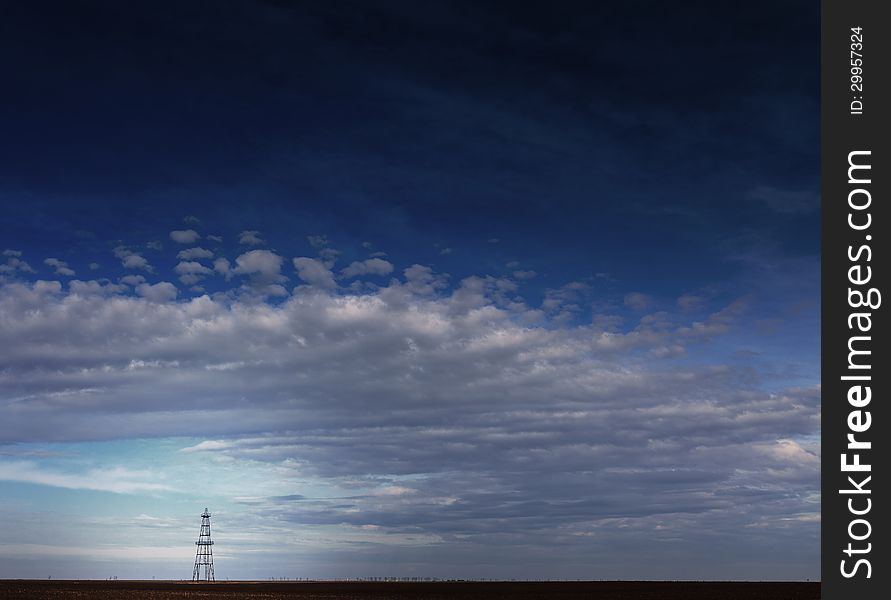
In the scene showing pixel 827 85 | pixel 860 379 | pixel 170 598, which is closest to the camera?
pixel 860 379

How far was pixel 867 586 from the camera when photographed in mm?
30641

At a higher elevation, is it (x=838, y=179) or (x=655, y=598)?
(x=838, y=179)

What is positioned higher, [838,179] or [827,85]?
[827,85]

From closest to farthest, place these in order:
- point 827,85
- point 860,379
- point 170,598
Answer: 1. point 860,379
2. point 827,85
3. point 170,598

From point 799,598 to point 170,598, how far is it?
92286 millimetres

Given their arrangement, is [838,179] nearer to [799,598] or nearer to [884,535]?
[884,535]

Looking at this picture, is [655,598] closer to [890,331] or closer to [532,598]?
[532,598]

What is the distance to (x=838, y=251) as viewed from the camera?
30.9m

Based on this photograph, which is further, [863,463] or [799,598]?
[799,598]

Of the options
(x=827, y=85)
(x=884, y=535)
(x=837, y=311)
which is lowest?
(x=884, y=535)

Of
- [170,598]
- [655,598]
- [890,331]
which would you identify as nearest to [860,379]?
[890,331]

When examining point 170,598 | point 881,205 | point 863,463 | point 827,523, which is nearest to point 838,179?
point 881,205

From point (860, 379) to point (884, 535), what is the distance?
611 centimetres

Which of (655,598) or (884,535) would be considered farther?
(655,598)
